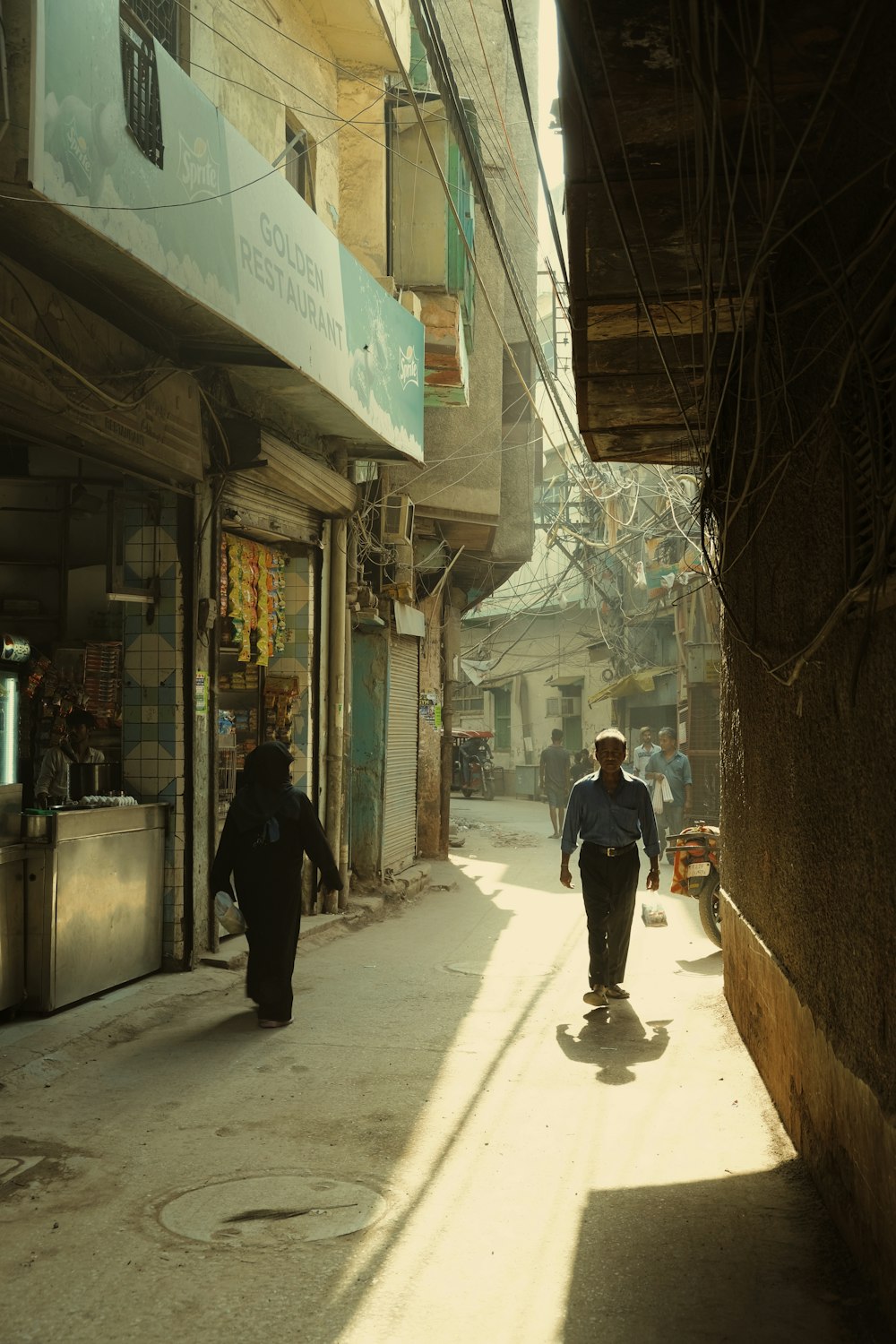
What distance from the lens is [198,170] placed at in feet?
22.8

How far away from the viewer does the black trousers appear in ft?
26.4

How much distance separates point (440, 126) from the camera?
12734 mm

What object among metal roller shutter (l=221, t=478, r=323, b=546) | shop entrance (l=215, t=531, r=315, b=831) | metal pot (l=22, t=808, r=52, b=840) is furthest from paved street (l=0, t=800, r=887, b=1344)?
metal roller shutter (l=221, t=478, r=323, b=546)

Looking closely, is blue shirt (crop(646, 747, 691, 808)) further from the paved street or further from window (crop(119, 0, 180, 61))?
window (crop(119, 0, 180, 61))

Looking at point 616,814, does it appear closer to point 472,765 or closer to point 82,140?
point 82,140

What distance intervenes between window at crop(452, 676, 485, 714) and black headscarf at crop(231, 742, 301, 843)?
121ft

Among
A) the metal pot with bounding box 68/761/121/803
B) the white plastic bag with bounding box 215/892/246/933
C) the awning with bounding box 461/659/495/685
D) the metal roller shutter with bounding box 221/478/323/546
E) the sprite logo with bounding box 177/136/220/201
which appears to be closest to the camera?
the sprite logo with bounding box 177/136/220/201

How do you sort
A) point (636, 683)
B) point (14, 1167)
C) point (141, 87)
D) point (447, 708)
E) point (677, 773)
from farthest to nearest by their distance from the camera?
point (636, 683), point (447, 708), point (677, 773), point (141, 87), point (14, 1167)

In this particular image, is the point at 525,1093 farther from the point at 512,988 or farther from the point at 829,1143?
the point at 512,988

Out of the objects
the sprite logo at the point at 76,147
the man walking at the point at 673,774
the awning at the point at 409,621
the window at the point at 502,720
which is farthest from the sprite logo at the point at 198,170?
the window at the point at 502,720

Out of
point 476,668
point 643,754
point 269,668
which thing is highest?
point 476,668

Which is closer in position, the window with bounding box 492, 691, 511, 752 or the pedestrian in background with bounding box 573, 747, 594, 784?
the pedestrian in background with bounding box 573, 747, 594, 784

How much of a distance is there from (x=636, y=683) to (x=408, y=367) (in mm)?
20037

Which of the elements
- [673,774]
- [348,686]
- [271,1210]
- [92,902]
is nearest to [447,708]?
[673,774]
